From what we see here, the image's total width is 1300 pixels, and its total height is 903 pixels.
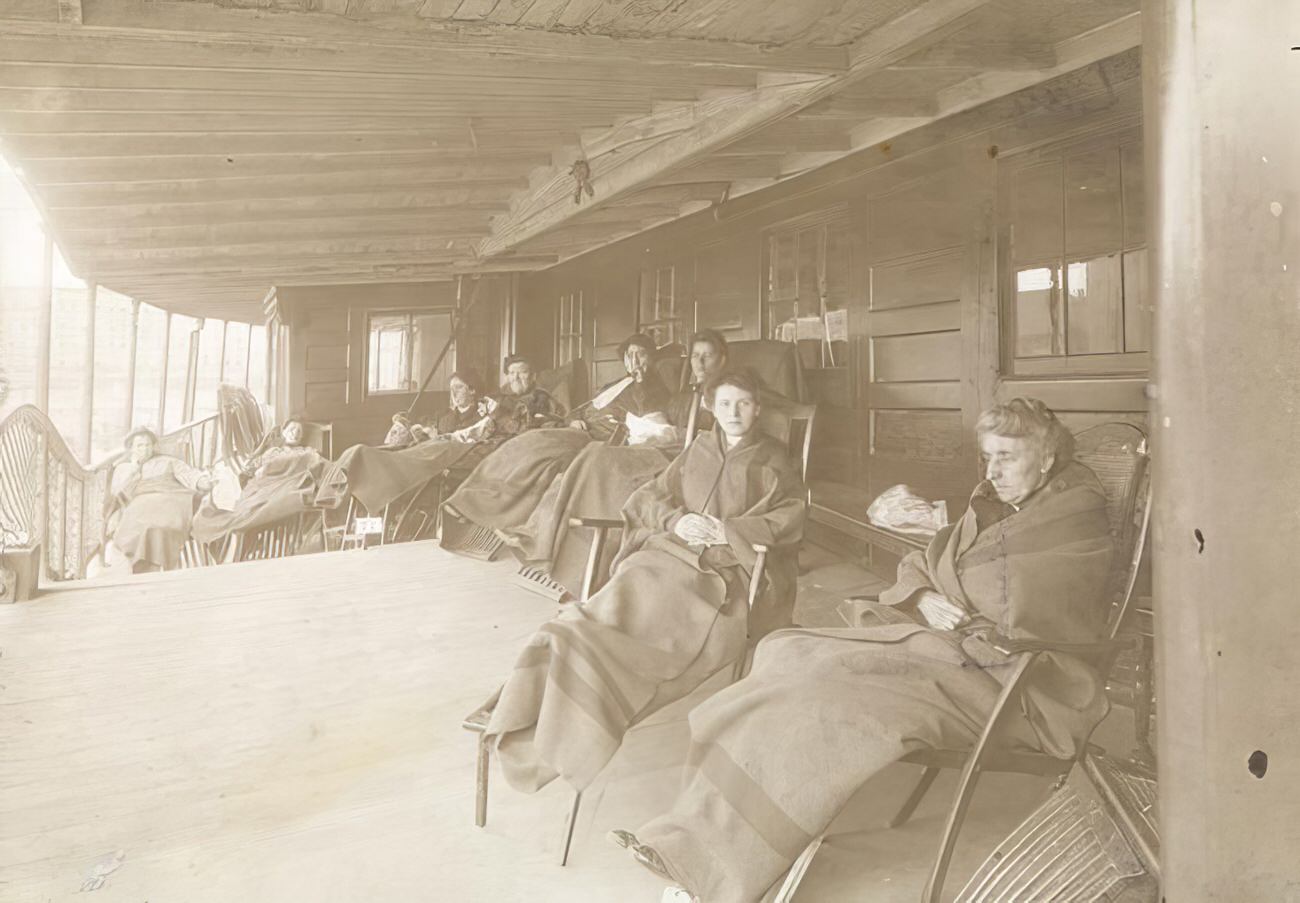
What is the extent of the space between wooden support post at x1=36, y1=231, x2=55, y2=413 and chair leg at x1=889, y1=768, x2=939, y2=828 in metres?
1.63

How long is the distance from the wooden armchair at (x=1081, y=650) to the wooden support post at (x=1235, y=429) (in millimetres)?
135

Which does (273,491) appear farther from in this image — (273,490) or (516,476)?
(516,476)

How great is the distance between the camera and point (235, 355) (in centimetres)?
148

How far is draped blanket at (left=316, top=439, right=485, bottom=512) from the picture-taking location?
1.56 metres

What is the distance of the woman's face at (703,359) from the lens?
1.71 m

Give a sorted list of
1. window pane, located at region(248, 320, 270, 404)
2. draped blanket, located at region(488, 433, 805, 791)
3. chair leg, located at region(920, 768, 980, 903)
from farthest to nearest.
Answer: window pane, located at region(248, 320, 270, 404) < draped blanket, located at region(488, 433, 805, 791) < chair leg, located at region(920, 768, 980, 903)

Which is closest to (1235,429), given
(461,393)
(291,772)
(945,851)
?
(945,851)

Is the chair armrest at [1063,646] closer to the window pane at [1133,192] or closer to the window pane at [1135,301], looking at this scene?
the window pane at [1135,301]

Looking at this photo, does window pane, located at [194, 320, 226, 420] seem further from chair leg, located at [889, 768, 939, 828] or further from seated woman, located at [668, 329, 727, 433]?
chair leg, located at [889, 768, 939, 828]

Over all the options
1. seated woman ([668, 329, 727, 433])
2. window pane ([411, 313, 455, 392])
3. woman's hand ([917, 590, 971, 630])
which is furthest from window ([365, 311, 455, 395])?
woman's hand ([917, 590, 971, 630])

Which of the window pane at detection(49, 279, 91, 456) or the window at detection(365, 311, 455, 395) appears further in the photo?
the window at detection(365, 311, 455, 395)

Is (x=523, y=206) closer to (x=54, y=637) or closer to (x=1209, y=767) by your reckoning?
(x=54, y=637)

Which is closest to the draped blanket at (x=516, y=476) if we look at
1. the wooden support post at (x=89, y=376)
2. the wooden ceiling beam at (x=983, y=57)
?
the wooden support post at (x=89, y=376)

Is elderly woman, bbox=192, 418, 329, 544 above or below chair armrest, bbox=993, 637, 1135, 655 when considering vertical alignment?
above
